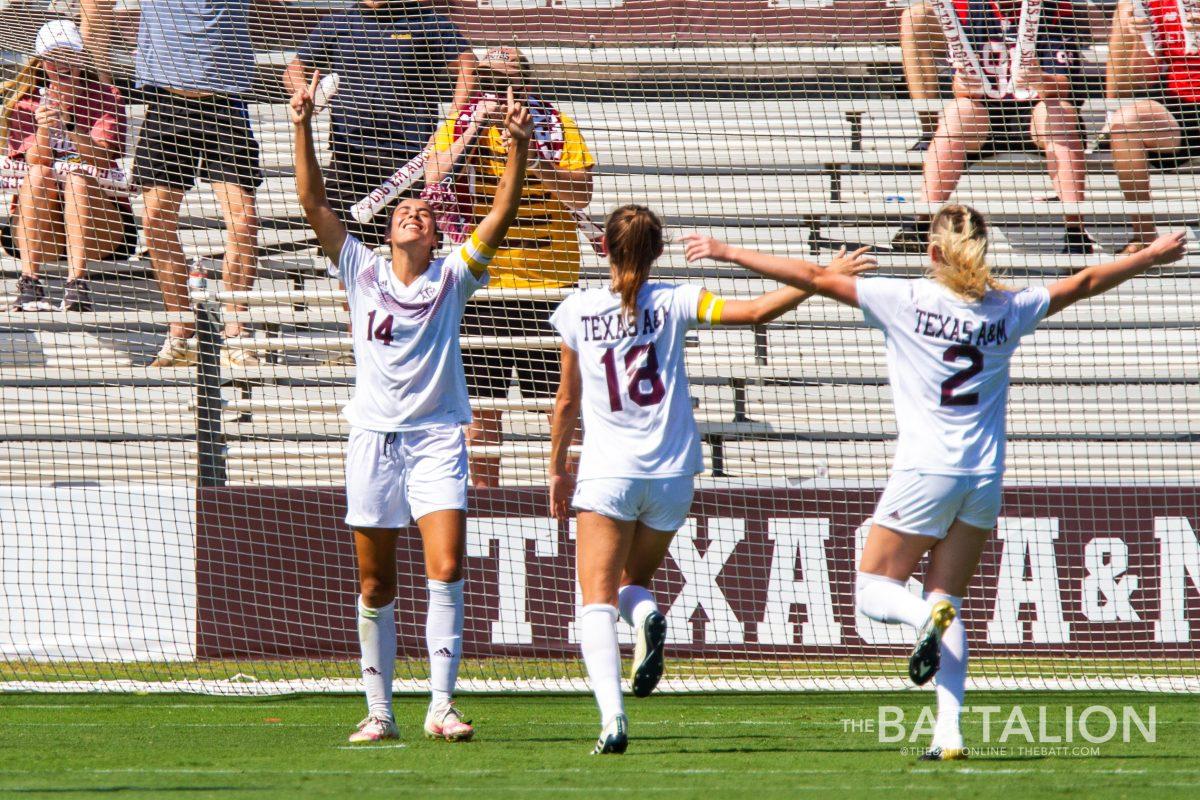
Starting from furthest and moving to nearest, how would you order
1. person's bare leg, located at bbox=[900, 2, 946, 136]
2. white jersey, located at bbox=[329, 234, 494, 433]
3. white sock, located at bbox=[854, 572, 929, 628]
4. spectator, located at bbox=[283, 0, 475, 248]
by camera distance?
person's bare leg, located at bbox=[900, 2, 946, 136] < spectator, located at bbox=[283, 0, 475, 248] < white jersey, located at bbox=[329, 234, 494, 433] < white sock, located at bbox=[854, 572, 929, 628]

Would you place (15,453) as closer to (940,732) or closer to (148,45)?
(148,45)

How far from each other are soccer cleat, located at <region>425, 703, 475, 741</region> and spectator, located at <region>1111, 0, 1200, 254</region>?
6128 millimetres

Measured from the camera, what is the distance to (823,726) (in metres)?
6.66

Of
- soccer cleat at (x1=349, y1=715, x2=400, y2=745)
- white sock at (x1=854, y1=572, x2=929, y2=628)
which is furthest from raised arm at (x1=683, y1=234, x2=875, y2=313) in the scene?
soccer cleat at (x1=349, y1=715, x2=400, y2=745)

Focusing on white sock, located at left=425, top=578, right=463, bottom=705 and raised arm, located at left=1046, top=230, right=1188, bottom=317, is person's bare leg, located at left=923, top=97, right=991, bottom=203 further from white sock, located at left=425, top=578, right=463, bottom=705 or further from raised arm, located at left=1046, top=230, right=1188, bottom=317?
white sock, located at left=425, top=578, right=463, bottom=705

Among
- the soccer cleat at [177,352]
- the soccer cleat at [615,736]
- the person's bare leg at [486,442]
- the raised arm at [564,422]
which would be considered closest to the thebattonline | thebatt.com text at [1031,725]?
the soccer cleat at [615,736]

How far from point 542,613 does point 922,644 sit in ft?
14.0

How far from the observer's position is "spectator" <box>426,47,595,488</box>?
9250 millimetres

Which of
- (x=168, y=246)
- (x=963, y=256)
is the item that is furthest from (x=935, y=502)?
(x=168, y=246)

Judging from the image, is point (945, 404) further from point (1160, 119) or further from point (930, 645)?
point (1160, 119)

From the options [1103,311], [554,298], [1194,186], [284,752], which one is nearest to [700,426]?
[554,298]

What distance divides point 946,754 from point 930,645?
58 centimetres

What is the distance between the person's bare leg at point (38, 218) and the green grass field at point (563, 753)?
12.1 feet

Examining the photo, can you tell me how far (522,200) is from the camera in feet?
31.0
